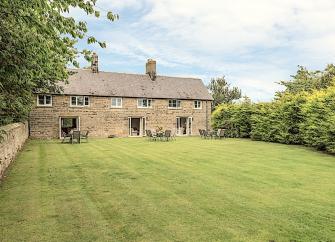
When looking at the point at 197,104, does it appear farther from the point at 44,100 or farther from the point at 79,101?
the point at 44,100

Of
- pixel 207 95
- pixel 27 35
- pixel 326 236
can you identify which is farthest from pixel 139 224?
pixel 207 95

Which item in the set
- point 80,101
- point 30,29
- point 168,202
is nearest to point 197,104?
point 80,101

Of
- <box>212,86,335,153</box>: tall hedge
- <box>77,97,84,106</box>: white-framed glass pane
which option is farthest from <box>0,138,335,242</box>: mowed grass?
<box>77,97,84,106</box>: white-framed glass pane

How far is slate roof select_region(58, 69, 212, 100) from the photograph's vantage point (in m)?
38.2

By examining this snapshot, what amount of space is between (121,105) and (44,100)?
8.61 m

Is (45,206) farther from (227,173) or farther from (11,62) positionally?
(227,173)

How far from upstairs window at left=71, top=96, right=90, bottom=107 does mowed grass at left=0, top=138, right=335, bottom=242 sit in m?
23.4

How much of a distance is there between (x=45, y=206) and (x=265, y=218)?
5.07 metres

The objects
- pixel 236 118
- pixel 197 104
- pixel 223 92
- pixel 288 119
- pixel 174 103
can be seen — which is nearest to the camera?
pixel 288 119

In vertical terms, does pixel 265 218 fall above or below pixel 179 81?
below

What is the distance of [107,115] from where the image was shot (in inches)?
1519

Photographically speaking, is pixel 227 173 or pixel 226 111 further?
pixel 226 111

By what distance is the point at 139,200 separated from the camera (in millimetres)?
8570

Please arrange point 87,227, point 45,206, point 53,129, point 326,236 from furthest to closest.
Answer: point 53,129, point 45,206, point 87,227, point 326,236
